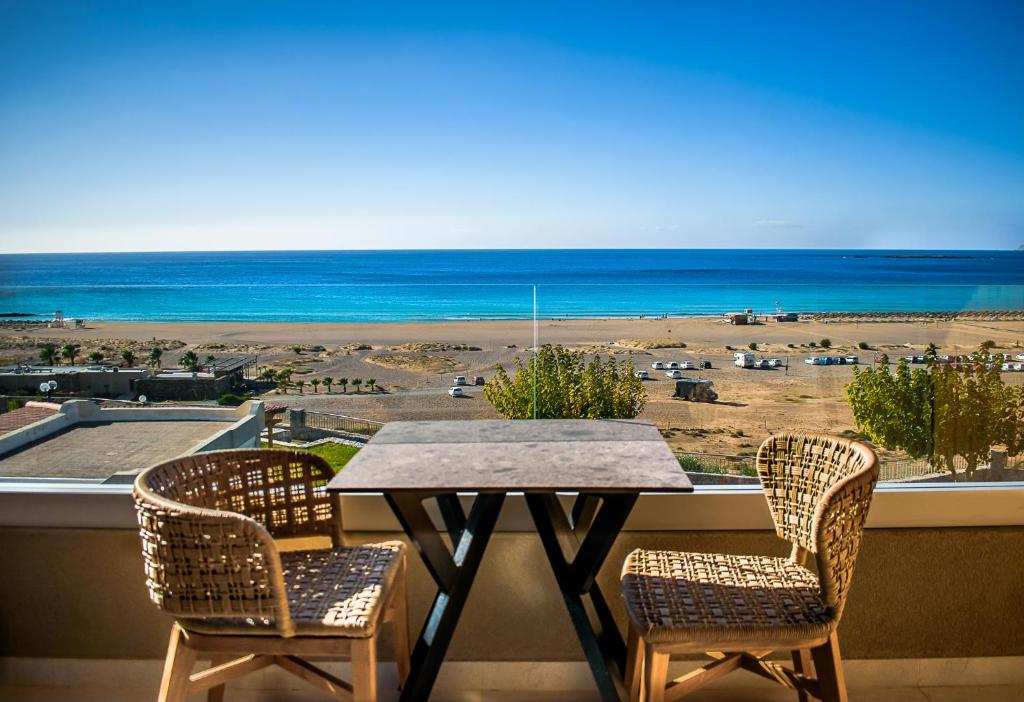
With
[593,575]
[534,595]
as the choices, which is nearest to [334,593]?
[593,575]

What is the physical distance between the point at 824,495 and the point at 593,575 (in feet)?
1.85

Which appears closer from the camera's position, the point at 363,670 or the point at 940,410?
the point at 363,670

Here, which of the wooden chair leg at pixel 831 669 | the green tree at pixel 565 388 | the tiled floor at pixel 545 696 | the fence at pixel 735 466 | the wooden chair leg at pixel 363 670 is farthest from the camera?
the green tree at pixel 565 388

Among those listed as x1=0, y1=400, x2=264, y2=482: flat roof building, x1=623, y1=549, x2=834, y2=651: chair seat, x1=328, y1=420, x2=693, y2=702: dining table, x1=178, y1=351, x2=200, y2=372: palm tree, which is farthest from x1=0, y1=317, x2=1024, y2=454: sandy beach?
x1=623, y1=549, x2=834, y2=651: chair seat

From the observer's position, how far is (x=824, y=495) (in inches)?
68.0

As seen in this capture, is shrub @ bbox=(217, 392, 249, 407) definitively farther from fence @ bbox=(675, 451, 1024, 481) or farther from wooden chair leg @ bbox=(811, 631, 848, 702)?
wooden chair leg @ bbox=(811, 631, 848, 702)

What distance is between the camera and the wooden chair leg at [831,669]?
5.80 feet

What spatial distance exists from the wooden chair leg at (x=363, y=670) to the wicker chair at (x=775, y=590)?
0.59 metres

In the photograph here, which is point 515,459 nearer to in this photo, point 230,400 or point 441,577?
point 441,577

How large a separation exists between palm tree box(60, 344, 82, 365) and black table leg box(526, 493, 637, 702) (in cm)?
172

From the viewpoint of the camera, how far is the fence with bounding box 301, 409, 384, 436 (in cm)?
248

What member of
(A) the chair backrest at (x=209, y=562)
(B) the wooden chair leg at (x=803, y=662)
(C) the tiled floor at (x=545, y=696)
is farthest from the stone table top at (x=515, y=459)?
(C) the tiled floor at (x=545, y=696)

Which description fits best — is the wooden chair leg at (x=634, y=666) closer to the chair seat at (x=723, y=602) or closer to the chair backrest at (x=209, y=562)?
the chair seat at (x=723, y=602)

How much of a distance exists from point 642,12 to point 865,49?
2.72 ft
